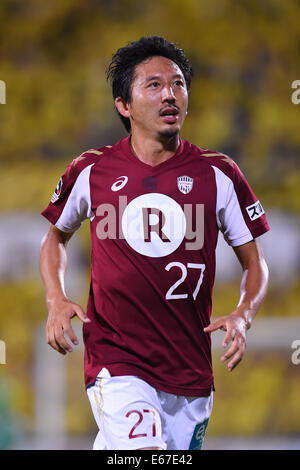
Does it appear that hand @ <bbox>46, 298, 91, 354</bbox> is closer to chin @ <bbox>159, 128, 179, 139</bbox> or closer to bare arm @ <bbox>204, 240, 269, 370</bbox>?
bare arm @ <bbox>204, 240, 269, 370</bbox>

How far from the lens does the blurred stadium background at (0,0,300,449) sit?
291 inches

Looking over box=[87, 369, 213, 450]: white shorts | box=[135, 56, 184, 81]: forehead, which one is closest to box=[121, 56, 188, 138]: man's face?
box=[135, 56, 184, 81]: forehead

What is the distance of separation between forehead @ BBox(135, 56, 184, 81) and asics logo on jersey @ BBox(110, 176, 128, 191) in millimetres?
456

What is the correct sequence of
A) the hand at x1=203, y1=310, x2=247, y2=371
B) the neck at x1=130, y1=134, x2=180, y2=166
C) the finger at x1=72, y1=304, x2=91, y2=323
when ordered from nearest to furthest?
the hand at x1=203, y1=310, x2=247, y2=371, the finger at x1=72, y1=304, x2=91, y2=323, the neck at x1=130, y1=134, x2=180, y2=166

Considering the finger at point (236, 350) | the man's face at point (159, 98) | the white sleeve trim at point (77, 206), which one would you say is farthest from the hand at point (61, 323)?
the man's face at point (159, 98)

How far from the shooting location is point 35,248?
7.62m

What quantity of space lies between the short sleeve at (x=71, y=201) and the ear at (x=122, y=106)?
335mm

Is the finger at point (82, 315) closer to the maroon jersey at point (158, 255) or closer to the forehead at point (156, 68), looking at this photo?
the maroon jersey at point (158, 255)

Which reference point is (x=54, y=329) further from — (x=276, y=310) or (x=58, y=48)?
(x=58, y=48)

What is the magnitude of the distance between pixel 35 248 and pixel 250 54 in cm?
283

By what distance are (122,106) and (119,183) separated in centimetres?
Result: 46

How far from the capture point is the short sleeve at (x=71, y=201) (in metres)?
3.56

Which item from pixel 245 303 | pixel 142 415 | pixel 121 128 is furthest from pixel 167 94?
pixel 121 128

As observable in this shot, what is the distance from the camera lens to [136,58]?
3.66 m
